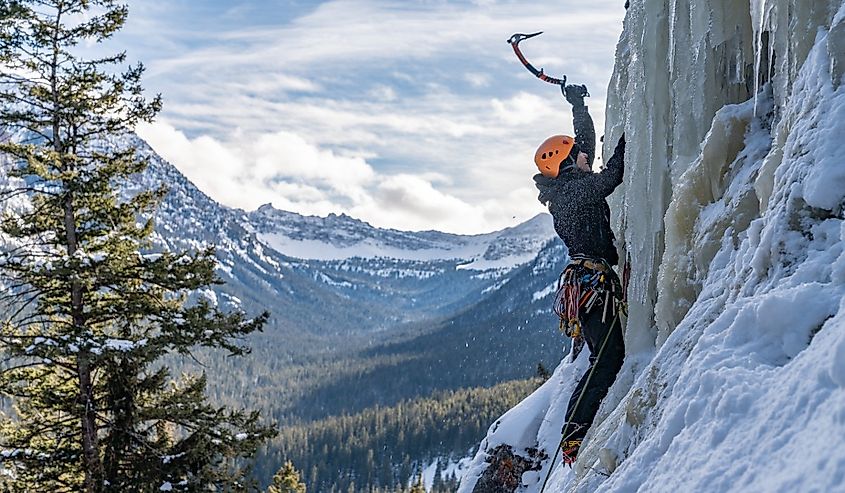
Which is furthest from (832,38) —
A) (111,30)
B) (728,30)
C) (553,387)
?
(111,30)

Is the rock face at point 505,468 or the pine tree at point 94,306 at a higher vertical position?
the pine tree at point 94,306

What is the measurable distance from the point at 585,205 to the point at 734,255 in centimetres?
271

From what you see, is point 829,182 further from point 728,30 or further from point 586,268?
point 586,268

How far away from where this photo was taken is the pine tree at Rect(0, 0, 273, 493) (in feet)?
31.6

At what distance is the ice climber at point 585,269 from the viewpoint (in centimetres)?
708

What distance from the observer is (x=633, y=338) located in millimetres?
6582

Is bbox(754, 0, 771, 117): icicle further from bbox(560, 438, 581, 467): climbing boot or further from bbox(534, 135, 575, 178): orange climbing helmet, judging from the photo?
bbox(560, 438, 581, 467): climbing boot

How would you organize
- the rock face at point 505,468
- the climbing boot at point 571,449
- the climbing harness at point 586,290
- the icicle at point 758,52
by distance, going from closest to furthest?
the icicle at point 758,52 < the climbing harness at point 586,290 < the climbing boot at point 571,449 < the rock face at point 505,468

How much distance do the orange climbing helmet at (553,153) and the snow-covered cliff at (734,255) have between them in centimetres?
77

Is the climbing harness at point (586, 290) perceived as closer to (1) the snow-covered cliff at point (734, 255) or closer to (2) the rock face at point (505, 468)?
(1) the snow-covered cliff at point (734, 255)

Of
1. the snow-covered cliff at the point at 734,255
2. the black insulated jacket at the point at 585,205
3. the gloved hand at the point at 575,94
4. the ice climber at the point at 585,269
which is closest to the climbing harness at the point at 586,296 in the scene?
the ice climber at the point at 585,269

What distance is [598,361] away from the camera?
7.11 m

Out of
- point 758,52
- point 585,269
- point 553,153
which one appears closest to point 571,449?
point 585,269

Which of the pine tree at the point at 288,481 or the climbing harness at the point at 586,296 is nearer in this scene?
the climbing harness at the point at 586,296
